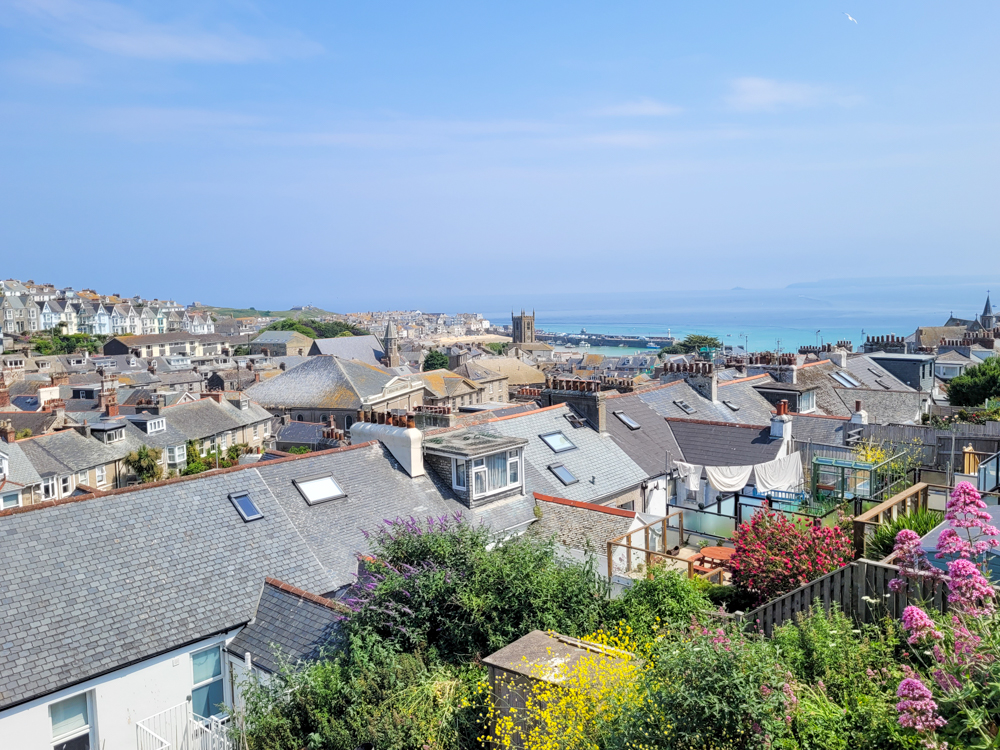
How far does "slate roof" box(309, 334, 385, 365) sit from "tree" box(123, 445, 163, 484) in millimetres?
68331

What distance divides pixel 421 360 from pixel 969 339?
9856 centimetres

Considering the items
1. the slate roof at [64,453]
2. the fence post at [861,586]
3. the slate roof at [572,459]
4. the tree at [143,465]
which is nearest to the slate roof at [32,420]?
the slate roof at [64,453]

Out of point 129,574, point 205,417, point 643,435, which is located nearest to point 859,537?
point 129,574

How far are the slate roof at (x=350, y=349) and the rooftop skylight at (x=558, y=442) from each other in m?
95.7

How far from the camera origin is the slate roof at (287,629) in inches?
478

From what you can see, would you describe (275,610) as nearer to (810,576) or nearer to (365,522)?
(365,522)

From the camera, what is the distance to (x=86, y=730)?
37.4 ft

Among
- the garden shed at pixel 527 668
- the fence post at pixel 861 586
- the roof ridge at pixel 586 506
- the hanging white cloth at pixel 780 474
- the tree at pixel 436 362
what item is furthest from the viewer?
the tree at pixel 436 362

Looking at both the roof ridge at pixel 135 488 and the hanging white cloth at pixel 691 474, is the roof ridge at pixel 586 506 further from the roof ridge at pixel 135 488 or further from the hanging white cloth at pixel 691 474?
the hanging white cloth at pixel 691 474

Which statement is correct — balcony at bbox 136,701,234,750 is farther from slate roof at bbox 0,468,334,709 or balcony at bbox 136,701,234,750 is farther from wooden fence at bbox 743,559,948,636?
wooden fence at bbox 743,559,948,636

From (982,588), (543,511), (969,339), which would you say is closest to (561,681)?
(982,588)

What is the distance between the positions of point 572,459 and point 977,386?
28645 mm

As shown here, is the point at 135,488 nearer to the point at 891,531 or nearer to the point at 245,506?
the point at 245,506

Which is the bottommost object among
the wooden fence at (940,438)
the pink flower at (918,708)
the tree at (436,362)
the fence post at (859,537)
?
the tree at (436,362)
